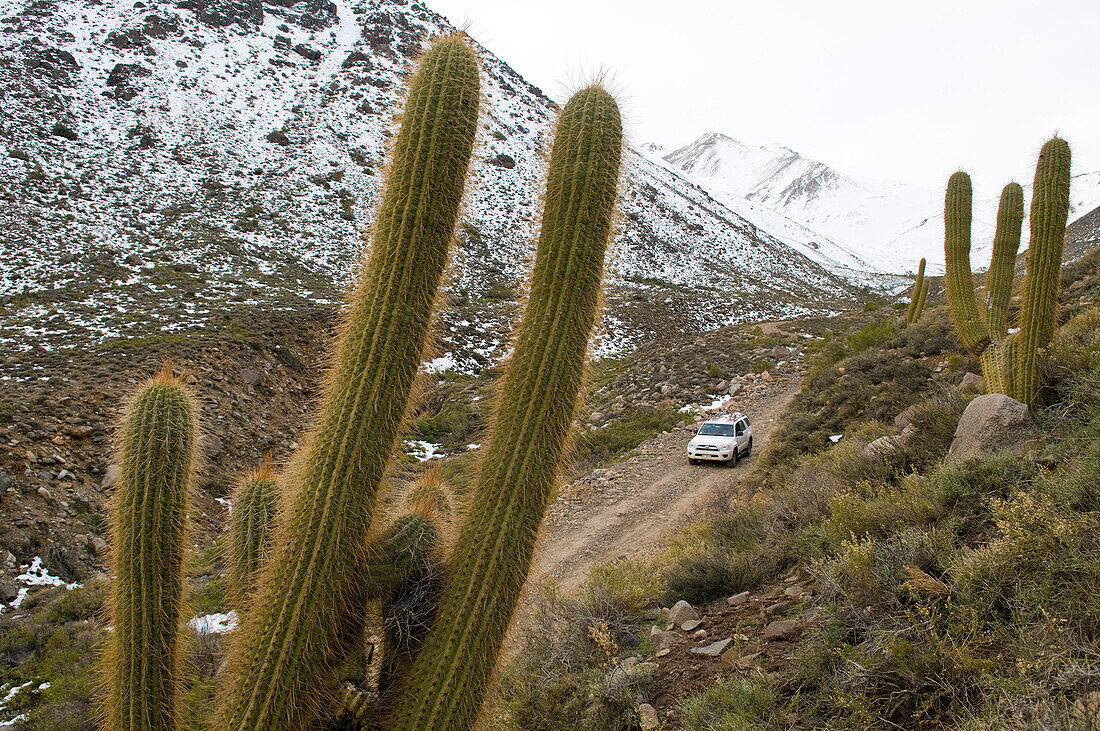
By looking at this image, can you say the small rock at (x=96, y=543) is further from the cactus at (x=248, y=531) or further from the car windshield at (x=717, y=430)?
→ the car windshield at (x=717, y=430)

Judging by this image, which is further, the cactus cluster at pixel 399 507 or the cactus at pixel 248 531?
the cactus at pixel 248 531

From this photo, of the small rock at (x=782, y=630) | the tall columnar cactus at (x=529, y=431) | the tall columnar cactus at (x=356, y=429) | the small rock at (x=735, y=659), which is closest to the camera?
the tall columnar cactus at (x=356, y=429)

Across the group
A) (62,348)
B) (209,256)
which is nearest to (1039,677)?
(62,348)

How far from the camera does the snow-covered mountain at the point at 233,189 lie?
72.4 feet

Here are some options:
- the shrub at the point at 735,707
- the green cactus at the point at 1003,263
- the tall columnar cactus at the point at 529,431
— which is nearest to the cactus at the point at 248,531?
the tall columnar cactus at the point at 529,431

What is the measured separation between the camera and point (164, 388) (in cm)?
334

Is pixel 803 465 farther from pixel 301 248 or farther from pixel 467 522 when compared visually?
pixel 301 248

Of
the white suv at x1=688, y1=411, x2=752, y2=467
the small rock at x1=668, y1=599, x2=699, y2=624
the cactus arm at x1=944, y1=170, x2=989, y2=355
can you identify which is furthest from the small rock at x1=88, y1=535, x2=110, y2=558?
the cactus arm at x1=944, y1=170, x2=989, y2=355

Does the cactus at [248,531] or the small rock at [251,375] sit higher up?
the small rock at [251,375]

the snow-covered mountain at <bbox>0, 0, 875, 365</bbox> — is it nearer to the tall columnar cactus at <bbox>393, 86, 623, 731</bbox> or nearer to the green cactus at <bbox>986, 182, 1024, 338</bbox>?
the green cactus at <bbox>986, 182, 1024, 338</bbox>

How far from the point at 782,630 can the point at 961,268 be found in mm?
7378

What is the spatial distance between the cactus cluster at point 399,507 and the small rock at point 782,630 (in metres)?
2.29

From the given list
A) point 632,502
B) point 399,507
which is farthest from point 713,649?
point 632,502

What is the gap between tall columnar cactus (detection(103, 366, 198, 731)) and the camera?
9.61ft
